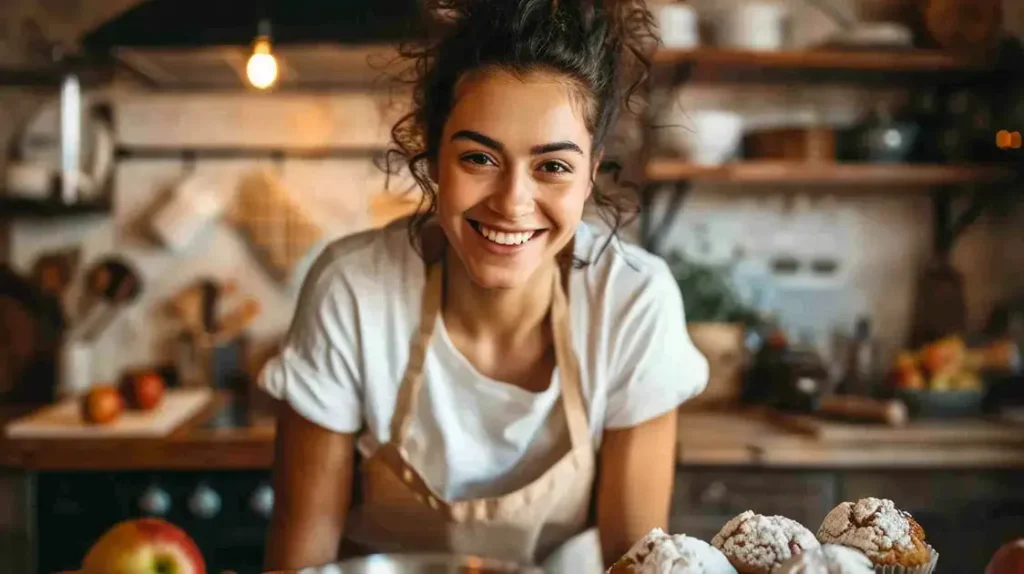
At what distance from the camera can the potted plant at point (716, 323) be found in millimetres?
2385

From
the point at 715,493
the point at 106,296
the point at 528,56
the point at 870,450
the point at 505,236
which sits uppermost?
the point at 528,56

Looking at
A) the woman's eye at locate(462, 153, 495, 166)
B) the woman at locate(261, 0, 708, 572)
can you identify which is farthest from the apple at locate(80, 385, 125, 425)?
the woman's eye at locate(462, 153, 495, 166)

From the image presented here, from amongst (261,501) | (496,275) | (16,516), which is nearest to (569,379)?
(496,275)

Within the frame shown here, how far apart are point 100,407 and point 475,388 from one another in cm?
127

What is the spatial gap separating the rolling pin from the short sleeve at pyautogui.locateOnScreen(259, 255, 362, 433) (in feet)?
4.43

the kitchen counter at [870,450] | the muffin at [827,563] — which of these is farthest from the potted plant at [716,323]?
the muffin at [827,563]

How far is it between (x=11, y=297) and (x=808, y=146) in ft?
7.01

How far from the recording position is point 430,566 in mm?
607

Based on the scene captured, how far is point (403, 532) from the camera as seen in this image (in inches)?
44.3

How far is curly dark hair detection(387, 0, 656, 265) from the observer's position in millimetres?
942

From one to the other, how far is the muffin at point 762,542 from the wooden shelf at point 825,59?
1639 millimetres

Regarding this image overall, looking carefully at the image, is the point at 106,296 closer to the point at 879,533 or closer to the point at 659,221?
the point at 659,221

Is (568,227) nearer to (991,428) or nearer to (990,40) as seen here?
(991,428)

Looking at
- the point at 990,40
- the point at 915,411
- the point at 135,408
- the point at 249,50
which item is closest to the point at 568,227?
the point at 249,50
